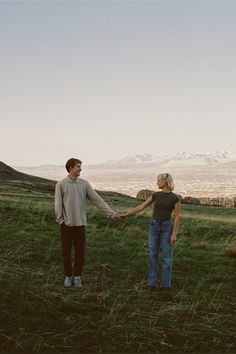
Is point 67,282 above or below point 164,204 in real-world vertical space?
below

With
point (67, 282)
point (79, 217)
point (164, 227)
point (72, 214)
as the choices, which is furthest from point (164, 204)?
point (67, 282)

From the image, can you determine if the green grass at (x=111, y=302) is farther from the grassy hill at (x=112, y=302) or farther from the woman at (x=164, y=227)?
the woman at (x=164, y=227)

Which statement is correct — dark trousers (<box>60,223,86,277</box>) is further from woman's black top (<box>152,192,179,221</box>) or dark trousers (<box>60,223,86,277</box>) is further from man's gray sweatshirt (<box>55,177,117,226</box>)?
woman's black top (<box>152,192,179,221</box>)

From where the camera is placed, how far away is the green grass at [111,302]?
19.0ft

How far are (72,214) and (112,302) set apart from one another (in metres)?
1.71

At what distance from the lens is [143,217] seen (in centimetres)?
1959

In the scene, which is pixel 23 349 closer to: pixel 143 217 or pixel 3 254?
pixel 3 254

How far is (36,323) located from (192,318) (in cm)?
209

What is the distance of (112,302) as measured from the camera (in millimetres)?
7391

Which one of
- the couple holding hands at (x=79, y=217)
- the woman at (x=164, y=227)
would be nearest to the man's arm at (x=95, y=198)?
the couple holding hands at (x=79, y=217)

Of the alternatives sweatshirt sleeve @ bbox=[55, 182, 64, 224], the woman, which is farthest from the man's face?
the woman

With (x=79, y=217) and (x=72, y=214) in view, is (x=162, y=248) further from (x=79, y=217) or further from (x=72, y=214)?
(x=72, y=214)

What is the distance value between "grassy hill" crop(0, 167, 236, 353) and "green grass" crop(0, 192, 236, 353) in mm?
11

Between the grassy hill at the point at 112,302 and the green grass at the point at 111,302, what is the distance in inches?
0.4
